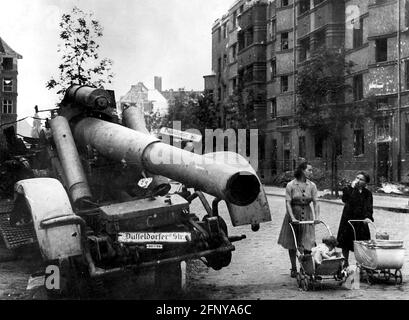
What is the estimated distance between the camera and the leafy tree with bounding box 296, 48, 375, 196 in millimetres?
26125

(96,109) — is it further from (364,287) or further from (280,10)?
(280,10)

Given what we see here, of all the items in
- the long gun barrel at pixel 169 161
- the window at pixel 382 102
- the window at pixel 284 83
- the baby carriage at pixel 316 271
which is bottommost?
the baby carriage at pixel 316 271

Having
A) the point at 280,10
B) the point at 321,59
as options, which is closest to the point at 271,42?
the point at 280,10

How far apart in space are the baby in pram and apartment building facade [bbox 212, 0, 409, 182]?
52.4 ft

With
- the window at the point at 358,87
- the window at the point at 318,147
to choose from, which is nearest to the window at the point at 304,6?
the window at the point at 358,87

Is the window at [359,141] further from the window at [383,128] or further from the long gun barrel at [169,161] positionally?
the long gun barrel at [169,161]

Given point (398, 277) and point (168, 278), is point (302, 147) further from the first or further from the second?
point (168, 278)

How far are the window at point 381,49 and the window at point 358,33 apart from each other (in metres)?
1.25

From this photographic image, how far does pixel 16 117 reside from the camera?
10.9 metres

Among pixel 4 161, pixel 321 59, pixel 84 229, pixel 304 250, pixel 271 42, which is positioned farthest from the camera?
pixel 271 42

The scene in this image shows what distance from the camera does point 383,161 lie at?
2769 centimetres

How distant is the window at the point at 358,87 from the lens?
30.2 m

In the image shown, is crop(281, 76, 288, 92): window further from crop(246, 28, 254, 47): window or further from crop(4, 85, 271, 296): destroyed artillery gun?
crop(4, 85, 271, 296): destroyed artillery gun
